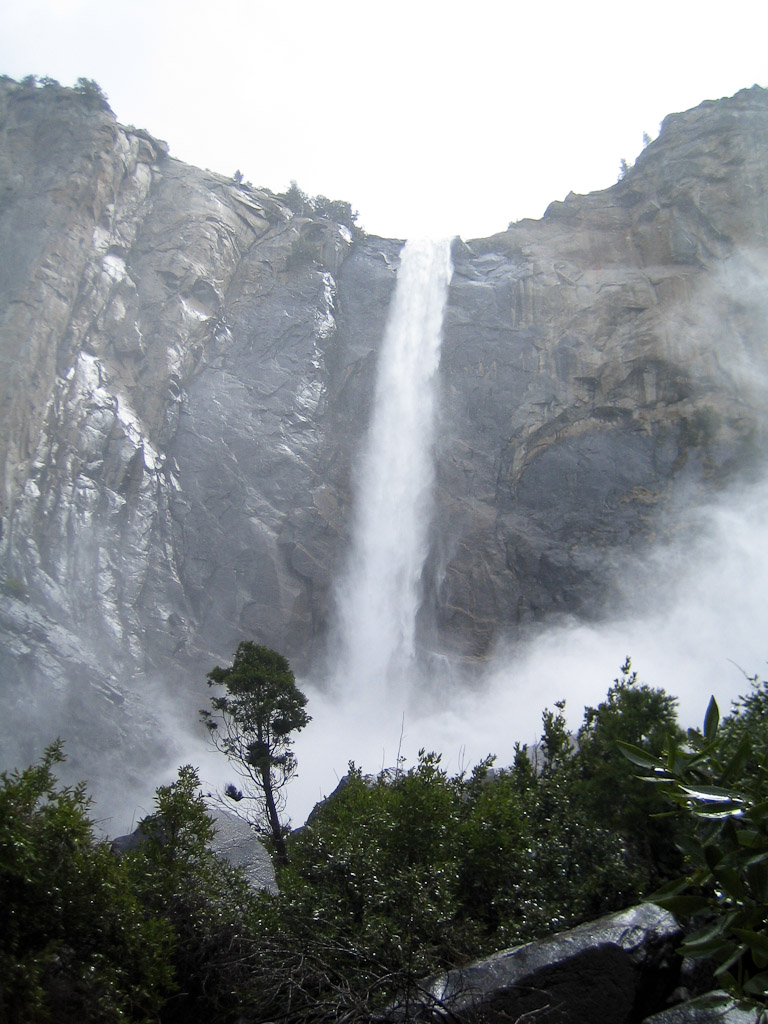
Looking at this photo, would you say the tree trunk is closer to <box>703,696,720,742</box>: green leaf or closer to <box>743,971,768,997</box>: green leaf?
<box>703,696,720,742</box>: green leaf

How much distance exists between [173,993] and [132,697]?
2405cm

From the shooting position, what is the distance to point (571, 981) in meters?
4.94

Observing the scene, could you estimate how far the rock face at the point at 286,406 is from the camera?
2948 cm

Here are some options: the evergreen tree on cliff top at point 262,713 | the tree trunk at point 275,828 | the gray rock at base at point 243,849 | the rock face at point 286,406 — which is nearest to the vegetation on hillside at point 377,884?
the tree trunk at point 275,828

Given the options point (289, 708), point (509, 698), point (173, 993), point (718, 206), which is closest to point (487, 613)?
point (509, 698)

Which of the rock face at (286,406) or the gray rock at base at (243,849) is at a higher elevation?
the rock face at (286,406)

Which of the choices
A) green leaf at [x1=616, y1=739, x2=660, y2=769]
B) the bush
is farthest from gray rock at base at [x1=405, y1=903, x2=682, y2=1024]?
green leaf at [x1=616, y1=739, x2=660, y2=769]

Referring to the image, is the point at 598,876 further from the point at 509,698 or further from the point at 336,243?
the point at 336,243

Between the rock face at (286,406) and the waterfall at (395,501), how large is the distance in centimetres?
85

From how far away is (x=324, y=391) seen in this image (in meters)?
37.3

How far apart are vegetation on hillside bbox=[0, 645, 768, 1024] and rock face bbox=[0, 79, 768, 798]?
66.8 ft

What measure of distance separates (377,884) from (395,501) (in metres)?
27.6

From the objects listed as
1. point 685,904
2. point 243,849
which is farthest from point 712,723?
point 243,849

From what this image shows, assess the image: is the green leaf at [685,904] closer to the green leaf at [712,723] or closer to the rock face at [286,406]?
the green leaf at [712,723]
